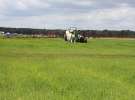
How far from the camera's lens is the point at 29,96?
15.4 metres

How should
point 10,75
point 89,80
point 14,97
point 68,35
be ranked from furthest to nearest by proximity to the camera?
point 68,35 < point 10,75 < point 89,80 < point 14,97

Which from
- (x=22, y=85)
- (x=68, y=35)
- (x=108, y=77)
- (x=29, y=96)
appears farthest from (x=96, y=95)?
(x=68, y=35)

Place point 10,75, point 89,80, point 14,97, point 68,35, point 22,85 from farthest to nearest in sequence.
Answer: point 68,35 < point 10,75 < point 89,80 < point 22,85 < point 14,97

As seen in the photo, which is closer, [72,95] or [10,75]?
[72,95]

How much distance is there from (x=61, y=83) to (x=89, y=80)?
159 cm

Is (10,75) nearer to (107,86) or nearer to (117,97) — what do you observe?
(107,86)

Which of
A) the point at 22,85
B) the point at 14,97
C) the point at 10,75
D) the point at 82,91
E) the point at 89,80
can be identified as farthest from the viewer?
the point at 10,75

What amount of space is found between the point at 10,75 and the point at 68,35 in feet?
221

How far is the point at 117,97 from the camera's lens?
622 inches

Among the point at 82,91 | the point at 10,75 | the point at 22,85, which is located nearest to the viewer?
the point at 82,91

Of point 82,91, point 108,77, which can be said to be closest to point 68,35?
point 108,77

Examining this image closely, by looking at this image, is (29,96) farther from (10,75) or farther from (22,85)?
(10,75)

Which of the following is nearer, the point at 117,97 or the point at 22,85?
the point at 117,97

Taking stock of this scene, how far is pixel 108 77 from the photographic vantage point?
22656 millimetres
